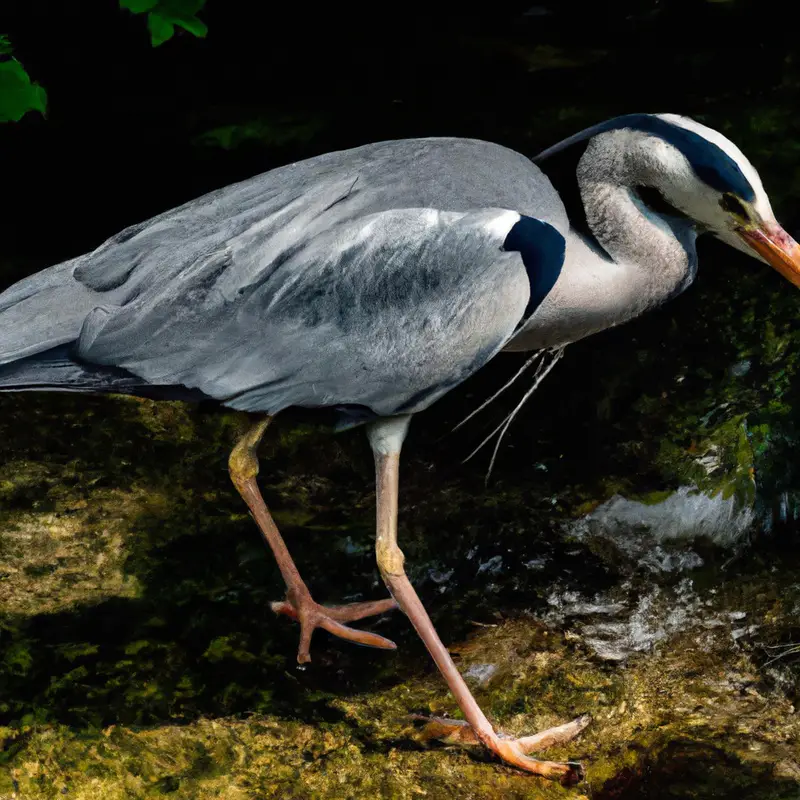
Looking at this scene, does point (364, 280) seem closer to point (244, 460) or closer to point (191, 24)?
point (244, 460)

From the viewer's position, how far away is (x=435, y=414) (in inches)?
172

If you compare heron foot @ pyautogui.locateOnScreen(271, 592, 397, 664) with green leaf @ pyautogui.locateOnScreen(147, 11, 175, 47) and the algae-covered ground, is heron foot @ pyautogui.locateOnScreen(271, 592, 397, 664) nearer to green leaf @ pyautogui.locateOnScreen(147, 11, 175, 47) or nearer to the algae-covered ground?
the algae-covered ground

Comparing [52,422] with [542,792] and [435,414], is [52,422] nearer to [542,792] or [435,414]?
[435,414]

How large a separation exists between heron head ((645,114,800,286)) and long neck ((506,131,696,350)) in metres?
0.08

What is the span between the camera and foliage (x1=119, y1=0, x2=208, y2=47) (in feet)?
13.7

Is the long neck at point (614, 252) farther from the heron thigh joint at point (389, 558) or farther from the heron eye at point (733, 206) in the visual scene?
the heron thigh joint at point (389, 558)

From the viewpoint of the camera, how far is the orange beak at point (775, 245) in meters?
3.23

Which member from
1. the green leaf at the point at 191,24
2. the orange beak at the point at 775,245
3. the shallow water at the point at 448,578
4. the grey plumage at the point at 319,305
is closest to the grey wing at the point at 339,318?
the grey plumage at the point at 319,305

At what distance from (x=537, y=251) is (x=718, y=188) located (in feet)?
1.66

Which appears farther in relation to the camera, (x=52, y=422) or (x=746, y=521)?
(x=52, y=422)

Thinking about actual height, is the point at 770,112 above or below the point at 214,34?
below

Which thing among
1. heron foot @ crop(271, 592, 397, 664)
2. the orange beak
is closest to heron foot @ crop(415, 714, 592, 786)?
heron foot @ crop(271, 592, 397, 664)

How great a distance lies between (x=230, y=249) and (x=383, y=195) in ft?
1.37

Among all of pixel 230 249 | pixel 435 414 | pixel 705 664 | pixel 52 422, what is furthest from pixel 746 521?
pixel 52 422
